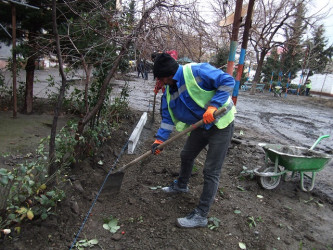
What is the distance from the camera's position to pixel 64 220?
8.16ft

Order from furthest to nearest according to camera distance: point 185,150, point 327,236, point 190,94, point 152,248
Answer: point 185,150 < point 327,236 < point 190,94 < point 152,248

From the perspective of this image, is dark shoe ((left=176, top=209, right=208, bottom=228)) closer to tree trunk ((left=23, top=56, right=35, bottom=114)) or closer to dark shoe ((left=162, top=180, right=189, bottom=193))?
dark shoe ((left=162, top=180, right=189, bottom=193))

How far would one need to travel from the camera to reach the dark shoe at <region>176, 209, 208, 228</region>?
8.67 feet

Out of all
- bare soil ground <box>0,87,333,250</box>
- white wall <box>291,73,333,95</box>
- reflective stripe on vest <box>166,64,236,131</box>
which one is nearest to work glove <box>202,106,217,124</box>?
reflective stripe on vest <box>166,64,236,131</box>

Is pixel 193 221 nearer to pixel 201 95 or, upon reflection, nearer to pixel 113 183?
pixel 113 183

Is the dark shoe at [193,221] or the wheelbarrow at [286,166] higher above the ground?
the wheelbarrow at [286,166]

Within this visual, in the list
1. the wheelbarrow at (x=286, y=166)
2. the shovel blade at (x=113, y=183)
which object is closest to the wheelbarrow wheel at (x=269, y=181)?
the wheelbarrow at (x=286, y=166)

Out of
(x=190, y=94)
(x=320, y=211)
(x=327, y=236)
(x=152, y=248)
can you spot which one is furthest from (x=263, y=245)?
(x=190, y=94)

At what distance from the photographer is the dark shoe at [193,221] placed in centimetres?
264

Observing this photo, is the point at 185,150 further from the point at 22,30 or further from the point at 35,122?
the point at 22,30

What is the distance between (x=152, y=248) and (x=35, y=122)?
4275 mm

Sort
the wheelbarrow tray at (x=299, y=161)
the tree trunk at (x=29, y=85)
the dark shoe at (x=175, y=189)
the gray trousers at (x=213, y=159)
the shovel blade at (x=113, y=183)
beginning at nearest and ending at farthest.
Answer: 1. the gray trousers at (x=213, y=159)
2. the shovel blade at (x=113, y=183)
3. the dark shoe at (x=175, y=189)
4. the wheelbarrow tray at (x=299, y=161)
5. the tree trunk at (x=29, y=85)

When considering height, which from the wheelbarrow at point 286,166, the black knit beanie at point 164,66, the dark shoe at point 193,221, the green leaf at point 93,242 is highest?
the black knit beanie at point 164,66

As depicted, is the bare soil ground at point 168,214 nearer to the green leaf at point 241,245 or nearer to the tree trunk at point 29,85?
the green leaf at point 241,245
